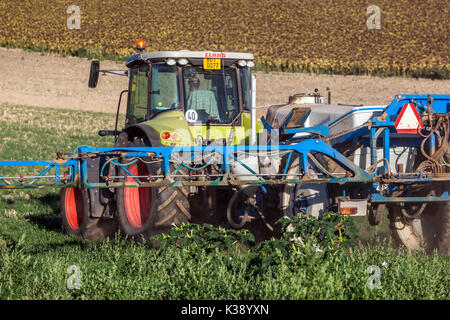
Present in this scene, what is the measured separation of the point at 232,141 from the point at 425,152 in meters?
2.21

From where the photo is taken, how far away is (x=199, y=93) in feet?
25.7

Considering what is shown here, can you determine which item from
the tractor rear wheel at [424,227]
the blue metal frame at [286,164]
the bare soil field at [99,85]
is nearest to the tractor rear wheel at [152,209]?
the blue metal frame at [286,164]

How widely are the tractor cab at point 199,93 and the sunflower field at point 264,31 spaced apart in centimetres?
2981

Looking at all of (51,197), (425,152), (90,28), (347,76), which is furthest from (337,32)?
(425,152)

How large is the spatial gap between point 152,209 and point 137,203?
2.74 ft

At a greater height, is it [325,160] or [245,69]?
[245,69]

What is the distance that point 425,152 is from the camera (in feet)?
23.7

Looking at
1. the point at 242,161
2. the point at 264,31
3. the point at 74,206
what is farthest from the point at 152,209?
the point at 264,31

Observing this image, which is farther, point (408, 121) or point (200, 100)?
point (200, 100)

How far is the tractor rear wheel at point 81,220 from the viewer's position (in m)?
8.29

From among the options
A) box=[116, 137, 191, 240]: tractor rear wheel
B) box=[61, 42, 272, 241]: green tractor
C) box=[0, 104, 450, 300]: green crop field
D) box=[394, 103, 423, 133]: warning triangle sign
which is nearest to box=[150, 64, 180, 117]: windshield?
box=[61, 42, 272, 241]: green tractor

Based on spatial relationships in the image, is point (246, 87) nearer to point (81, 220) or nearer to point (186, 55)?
point (186, 55)

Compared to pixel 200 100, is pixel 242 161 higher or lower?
lower

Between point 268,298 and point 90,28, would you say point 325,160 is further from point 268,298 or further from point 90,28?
point 90,28
